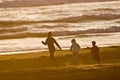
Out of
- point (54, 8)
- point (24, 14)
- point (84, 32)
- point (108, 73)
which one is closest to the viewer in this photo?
point (108, 73)

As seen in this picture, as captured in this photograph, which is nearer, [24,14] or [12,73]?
[12,73]

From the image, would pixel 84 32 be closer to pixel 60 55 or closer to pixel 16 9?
pixel 60 55

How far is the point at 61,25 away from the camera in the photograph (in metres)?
42.0

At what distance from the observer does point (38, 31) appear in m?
38.0

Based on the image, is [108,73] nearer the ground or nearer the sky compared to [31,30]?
nearer the sky

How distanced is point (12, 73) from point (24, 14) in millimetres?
36951

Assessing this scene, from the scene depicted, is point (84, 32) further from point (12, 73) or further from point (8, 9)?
point (12, 73)

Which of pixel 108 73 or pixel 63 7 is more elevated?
pixel 108 73

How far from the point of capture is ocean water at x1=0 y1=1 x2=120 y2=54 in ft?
96.9

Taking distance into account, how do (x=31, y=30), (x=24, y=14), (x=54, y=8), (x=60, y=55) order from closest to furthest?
(x=60, y=55), (x=31, y=30), (x=24, y=14), (x=54, y=8)

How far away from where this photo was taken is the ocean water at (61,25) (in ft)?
96.9

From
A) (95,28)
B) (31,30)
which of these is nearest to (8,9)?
(31,30)

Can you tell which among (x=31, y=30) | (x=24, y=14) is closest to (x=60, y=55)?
(x=31, y=30)

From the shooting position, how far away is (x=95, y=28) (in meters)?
37.8
